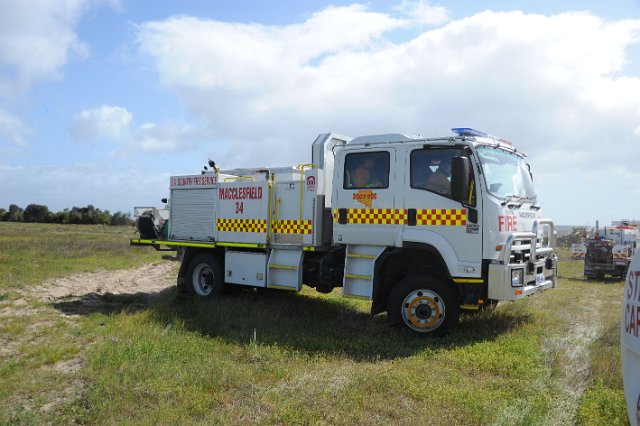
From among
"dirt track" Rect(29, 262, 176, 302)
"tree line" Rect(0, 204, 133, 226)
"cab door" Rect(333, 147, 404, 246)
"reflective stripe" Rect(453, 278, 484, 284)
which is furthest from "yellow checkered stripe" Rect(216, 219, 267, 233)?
"tree line" Rect(0, 204, 133, 226)

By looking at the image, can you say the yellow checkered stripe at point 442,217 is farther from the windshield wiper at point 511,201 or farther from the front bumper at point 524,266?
the front bumper at point 524,266

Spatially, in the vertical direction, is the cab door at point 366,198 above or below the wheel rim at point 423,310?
above

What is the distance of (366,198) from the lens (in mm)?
8125

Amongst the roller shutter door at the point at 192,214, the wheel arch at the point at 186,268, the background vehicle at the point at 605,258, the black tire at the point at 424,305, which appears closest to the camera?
the black tire at the point at 424,305

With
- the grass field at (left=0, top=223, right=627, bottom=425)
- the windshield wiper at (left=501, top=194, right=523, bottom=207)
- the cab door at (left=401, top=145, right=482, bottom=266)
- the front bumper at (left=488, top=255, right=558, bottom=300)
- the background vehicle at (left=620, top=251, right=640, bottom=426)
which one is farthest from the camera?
the windshield wiper at (left=501, top=194, right=523, bottom=207)

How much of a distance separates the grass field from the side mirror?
6.66 ft

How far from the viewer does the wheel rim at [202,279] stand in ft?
35.9

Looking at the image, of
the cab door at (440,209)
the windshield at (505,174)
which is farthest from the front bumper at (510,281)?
the windshield at (505,174)

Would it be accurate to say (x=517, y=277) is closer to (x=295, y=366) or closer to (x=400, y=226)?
(x=400, y=226)

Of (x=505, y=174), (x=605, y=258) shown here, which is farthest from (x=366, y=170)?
(x=605, y=258)

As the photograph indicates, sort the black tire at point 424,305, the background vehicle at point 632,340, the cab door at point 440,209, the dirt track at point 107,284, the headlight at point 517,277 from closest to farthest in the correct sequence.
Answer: the background vehicle at point 632,340, the headlight at point 517,277, the cab door at point 440,209, the black tire at point 424,305, the dirt track at point 107,284

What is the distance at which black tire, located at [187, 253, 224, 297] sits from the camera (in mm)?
10570

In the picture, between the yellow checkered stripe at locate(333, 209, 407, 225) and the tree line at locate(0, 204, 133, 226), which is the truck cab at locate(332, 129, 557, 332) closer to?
the yellow checkered stripe at locate(333, 209, 407, 225)

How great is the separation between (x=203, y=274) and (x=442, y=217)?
564 cm
